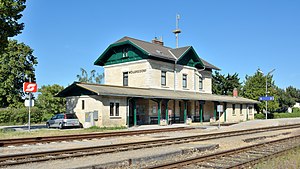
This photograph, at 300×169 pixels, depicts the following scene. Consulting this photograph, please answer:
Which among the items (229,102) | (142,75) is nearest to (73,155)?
(142,75)

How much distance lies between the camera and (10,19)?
23344 millimetres

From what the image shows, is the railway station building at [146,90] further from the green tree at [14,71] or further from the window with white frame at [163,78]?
the green tree at [14,71]

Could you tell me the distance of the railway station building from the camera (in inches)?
1058

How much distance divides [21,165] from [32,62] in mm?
42096

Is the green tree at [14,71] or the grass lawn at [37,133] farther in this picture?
the green tree at [14,71]

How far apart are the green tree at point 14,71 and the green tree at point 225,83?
31.2 meters

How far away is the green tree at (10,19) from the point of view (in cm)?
2208

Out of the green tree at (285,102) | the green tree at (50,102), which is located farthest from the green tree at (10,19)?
the green tree at (285,102)

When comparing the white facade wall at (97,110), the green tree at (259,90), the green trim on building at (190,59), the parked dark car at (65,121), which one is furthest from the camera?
the green tree at (259,90)

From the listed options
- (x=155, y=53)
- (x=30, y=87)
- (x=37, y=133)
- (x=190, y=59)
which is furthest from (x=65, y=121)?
(x=190, y=59)

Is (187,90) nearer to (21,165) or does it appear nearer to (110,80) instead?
(110,80)

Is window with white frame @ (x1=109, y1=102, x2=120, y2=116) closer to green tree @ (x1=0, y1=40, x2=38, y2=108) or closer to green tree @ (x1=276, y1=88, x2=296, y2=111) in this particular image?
green tree @ (x1=0, y1=40, x2=38, y2=108)

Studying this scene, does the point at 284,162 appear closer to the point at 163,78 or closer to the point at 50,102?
the point at 163,78

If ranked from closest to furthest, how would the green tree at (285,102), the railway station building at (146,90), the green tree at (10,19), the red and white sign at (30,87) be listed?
the green tree at (10,19)
the red and white sign at (30,87)
the railway station building at (146,90)
the green tree at (285,102)
